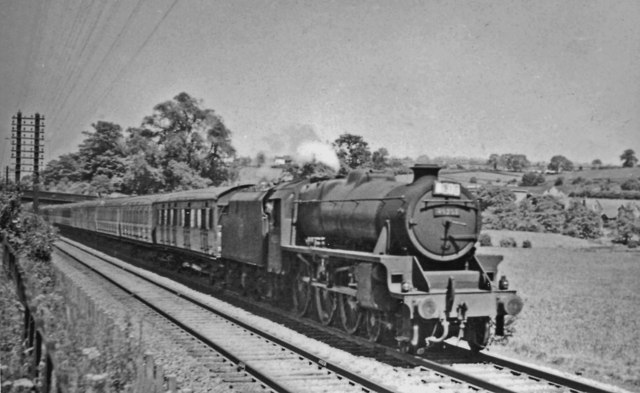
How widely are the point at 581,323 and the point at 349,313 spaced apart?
5.66m

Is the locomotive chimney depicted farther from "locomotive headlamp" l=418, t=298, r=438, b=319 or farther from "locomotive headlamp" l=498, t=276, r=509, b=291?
"locomotive headlamp" l=418, t=298, r=438, b=319

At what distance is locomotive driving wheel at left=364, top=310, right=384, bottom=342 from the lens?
429 inches

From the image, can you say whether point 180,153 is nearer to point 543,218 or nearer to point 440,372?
point 543,218

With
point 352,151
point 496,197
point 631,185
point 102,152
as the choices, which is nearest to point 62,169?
point 102,152

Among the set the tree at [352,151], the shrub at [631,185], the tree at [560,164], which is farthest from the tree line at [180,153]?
the tree at [560,164]

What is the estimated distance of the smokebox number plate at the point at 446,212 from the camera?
1064cm

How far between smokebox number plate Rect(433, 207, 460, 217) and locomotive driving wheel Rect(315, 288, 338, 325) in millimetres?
2856

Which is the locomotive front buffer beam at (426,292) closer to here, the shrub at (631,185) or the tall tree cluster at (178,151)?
the tall tree cluster at (178,151)

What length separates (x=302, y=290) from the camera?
1377 centimetres

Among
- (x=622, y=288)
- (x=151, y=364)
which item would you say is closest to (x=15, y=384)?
(x=151, y=364)

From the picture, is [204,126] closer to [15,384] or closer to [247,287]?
[247,287]

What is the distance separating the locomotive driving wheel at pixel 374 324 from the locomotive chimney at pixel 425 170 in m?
2.35

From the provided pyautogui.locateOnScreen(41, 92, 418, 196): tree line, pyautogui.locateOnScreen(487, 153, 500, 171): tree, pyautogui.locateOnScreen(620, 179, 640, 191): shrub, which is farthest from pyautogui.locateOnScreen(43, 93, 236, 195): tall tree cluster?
pyautogui.locateOnScreen(487, 153, 500, 171): tree

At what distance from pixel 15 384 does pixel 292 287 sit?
9827 mm
